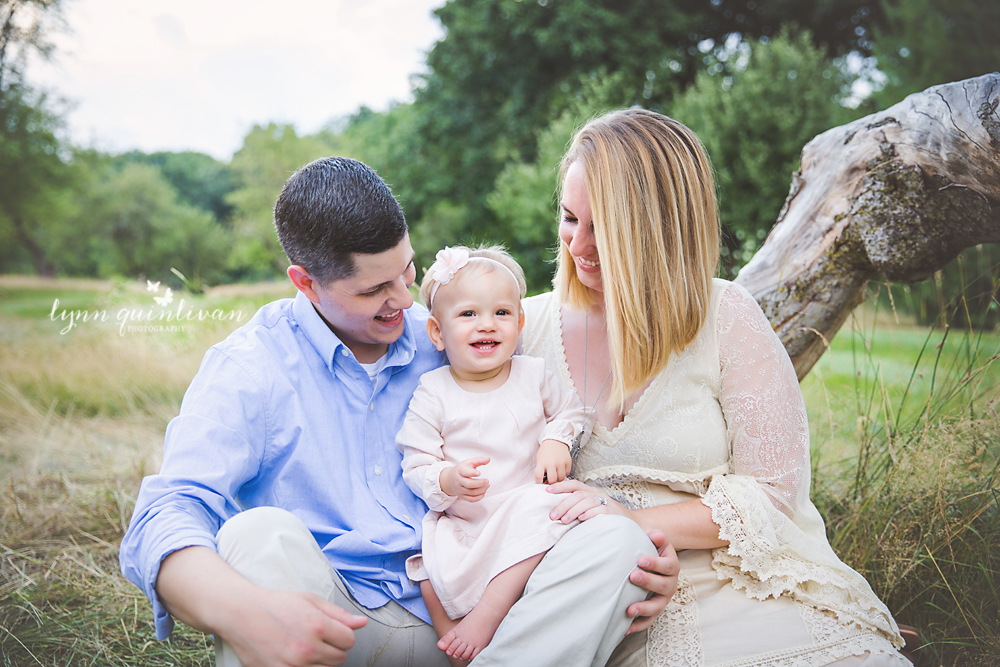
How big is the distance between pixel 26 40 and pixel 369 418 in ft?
49.3

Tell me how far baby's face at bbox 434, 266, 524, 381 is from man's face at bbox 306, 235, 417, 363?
0.52 ft

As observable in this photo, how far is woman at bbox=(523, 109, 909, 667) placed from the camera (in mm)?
1796

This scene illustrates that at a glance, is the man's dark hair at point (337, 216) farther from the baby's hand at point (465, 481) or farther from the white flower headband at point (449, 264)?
the baby's hand at point (465, 481)

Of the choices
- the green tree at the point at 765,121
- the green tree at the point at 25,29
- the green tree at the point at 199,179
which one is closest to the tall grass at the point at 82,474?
the green tree at the point at 25,29

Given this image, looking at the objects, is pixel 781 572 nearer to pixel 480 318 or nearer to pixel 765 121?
pixel 480 318

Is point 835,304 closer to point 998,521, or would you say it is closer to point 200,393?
point 998,521

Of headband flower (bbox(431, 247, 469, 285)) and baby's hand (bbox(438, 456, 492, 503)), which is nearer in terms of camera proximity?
baby's hand (bbox(438, 456, 492, 503))

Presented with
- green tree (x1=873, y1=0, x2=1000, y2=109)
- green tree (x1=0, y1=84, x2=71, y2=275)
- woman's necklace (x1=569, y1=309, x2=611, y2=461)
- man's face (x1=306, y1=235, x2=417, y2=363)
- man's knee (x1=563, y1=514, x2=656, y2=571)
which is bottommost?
man's knee (x1=563, y1=514, x2=656, y2=571)

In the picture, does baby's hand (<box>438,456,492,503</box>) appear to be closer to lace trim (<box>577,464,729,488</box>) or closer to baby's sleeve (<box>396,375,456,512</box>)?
baby's sleeve (<box>396,375,456,512</box>)

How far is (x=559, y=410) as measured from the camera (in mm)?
2137

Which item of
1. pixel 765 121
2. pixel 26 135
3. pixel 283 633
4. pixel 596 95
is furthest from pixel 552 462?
pixel 26 135

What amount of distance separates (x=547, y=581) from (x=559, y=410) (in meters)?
0.66

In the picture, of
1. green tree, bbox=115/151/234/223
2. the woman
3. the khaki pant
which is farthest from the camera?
green tree, bbox=115/151/234/223

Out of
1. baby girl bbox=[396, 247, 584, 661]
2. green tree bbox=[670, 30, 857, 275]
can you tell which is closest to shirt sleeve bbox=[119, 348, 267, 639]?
baby girl bbox=[396, 247, 584, 661]
